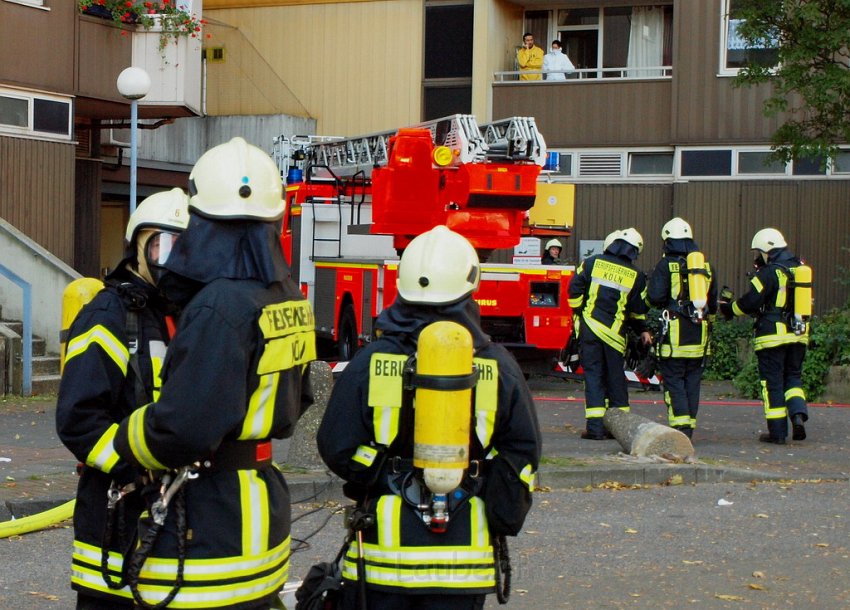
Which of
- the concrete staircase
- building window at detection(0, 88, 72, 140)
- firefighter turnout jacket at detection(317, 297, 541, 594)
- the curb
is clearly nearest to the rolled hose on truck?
the curb

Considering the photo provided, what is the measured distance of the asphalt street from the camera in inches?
262

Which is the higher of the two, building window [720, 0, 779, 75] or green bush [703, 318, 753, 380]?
building window [720, 0, 779, 75]

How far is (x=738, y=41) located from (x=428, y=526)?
20.2 m

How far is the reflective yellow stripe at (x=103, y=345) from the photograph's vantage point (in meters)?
3.67

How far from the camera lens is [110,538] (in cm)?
360

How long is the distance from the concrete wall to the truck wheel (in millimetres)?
3430

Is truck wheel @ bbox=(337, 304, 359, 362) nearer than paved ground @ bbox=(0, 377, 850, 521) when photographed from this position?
No

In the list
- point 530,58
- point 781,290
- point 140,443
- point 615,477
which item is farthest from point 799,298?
point 530,58

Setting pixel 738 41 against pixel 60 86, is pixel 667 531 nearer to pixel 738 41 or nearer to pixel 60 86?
pixel 60 86

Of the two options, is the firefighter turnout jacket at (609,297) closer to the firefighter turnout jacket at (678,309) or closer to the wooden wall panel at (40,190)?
the firefighter turnout jacket at (678,309)

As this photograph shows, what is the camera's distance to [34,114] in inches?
711

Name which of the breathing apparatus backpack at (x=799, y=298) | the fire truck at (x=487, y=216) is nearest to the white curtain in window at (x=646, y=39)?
the fire truck at (x=487, y=216)

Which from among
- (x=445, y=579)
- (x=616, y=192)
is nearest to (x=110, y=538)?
(x=445, y=579)

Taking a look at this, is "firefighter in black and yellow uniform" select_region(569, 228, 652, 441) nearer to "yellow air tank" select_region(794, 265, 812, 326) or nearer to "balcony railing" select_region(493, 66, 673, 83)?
"yellow air tank" select_region(794, 265, 812, 326)
